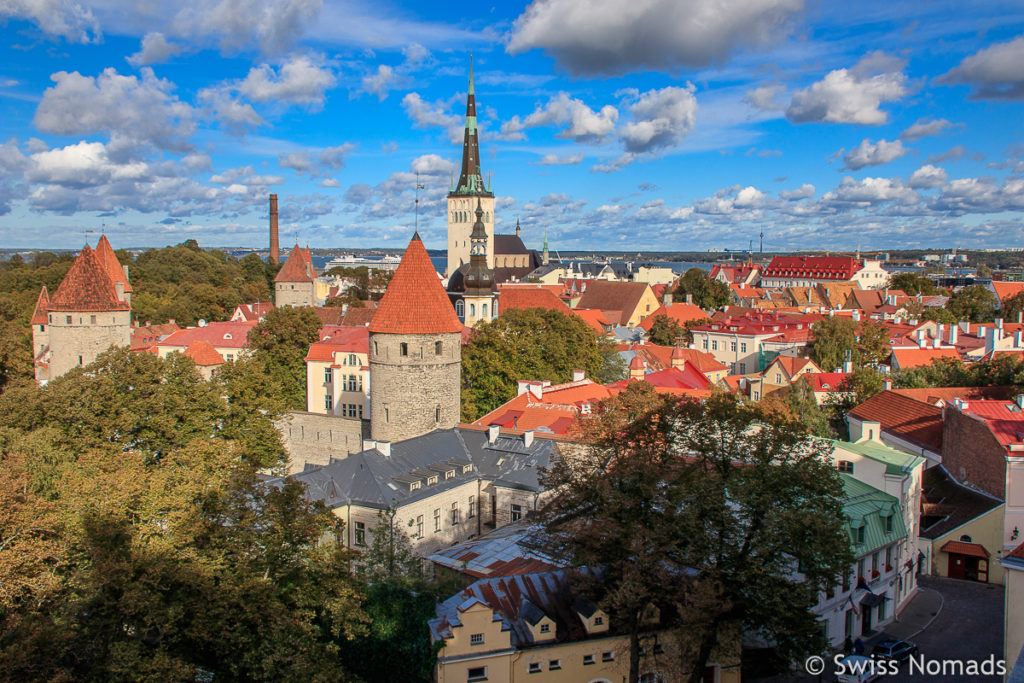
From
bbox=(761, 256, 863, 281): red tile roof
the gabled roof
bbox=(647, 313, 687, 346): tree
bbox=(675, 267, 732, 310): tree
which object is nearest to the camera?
bbox=(647, 313, 687, 346): tree

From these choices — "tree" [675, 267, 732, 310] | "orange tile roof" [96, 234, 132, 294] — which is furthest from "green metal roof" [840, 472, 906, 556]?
"tree" [675, 267, 732, 310]

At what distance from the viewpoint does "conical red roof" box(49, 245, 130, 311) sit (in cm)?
4450

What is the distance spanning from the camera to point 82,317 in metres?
44.7

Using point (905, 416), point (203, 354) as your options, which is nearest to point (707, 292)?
point (905, 416)

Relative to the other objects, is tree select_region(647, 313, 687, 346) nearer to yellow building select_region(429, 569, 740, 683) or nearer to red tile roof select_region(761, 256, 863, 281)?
yellow building select_region(429, 569, 740, 683)

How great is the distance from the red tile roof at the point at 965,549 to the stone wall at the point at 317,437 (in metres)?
21.8

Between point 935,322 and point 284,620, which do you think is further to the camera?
point 935,322

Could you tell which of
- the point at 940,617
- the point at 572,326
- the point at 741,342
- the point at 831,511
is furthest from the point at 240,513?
the point at 741,342

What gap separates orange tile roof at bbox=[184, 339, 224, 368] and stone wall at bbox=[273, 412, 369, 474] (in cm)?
1295

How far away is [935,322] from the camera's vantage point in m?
64.5

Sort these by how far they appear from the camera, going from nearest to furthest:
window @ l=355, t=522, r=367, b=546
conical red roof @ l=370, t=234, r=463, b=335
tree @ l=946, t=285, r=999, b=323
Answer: window @ l=355, t=522, r=367, b=546 < conical red roof @ l=370, t=234, r=463, b=335 < tree @ l=946, t=285, r=999, b=323

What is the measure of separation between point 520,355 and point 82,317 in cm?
2404

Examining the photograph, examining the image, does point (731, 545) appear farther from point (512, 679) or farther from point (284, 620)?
point (284, 620)

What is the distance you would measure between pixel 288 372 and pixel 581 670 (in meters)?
31.1
